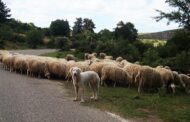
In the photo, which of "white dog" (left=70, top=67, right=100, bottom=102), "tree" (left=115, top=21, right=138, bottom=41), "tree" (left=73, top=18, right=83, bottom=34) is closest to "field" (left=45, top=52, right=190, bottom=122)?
"white dog" (left=70, top=67, right=100, bottom=102)

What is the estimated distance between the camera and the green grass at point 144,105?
544 inches

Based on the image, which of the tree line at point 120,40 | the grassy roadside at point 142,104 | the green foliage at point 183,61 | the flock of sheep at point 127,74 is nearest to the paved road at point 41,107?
the grassy roadside at point 142,104

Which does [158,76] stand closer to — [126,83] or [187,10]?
[126,83]

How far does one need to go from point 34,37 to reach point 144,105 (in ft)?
245

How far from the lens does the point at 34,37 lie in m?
88.3

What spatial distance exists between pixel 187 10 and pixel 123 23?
46.7m

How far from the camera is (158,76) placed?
20141 millimetres

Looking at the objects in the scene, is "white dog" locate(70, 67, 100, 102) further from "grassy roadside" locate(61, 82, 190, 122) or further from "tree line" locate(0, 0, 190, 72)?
"tree line" locate(0, 0, 190, 72)

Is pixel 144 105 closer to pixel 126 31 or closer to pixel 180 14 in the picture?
pixel 180 14

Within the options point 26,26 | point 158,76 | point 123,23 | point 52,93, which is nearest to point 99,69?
point 158,76

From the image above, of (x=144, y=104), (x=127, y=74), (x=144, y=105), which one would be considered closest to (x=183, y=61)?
(x=127, y=74)

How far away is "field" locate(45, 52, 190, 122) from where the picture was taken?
13.7 metres

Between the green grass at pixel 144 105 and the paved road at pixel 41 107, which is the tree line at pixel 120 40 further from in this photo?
the paved road at pixel 41 107

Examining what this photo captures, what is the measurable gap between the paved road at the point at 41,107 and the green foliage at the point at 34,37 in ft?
226
